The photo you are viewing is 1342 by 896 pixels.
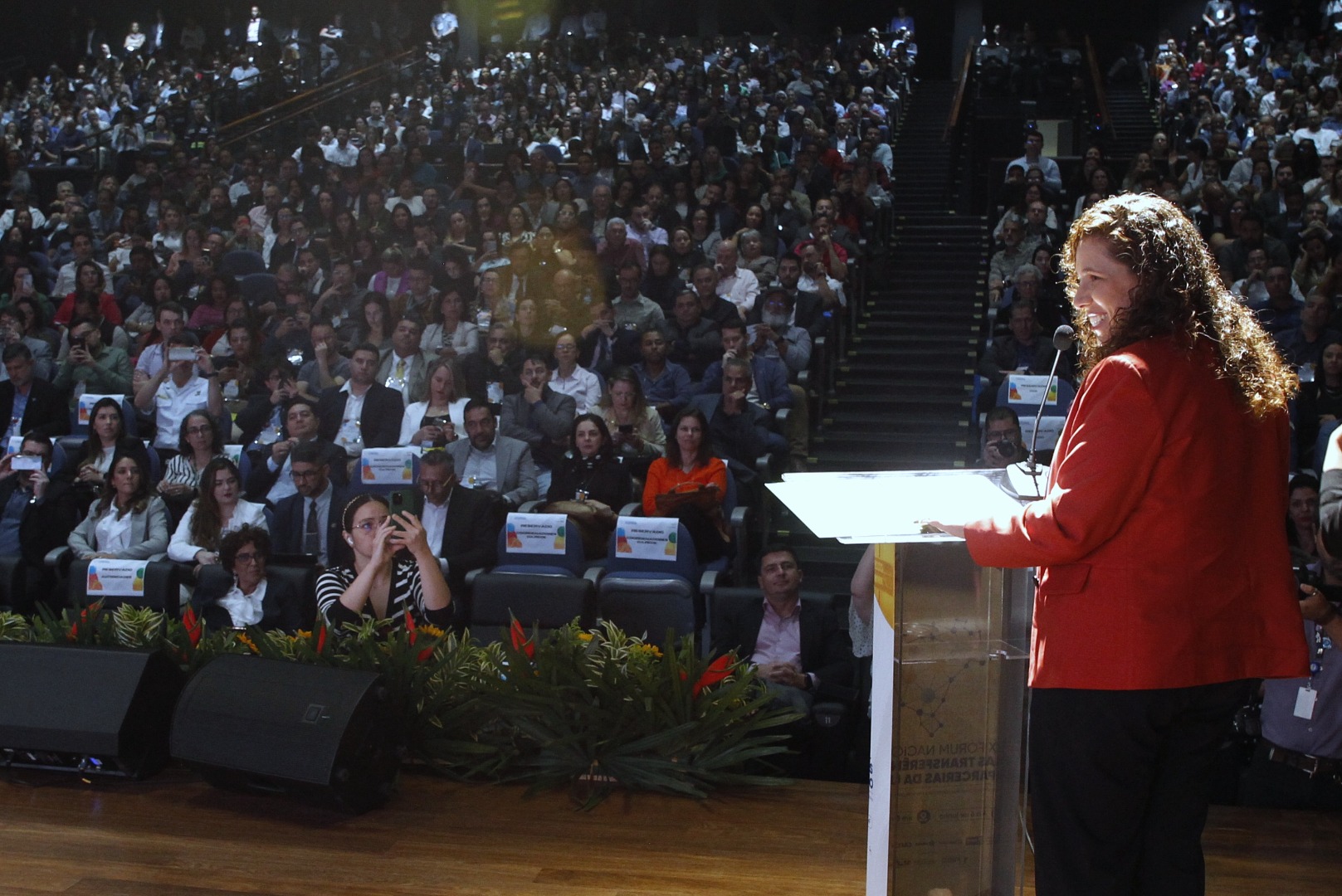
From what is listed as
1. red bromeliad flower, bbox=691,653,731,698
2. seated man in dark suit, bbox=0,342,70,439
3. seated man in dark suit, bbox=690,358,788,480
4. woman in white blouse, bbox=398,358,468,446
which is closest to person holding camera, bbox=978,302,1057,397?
seated man in dark suit, bbox=690,358,788,480

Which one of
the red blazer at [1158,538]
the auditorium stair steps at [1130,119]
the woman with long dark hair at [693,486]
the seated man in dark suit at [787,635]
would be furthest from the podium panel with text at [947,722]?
the auditorium stair steps at [1130,119]

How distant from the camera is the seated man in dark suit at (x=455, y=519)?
5262 millimetres

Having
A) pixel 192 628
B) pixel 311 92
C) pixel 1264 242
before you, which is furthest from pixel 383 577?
pixel 311 92

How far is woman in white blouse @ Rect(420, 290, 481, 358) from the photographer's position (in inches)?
295

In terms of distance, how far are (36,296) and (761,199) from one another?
5.13m

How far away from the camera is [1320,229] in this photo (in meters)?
7.48

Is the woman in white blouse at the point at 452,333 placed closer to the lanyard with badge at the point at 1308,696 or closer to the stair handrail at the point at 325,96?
the lanyard with badge at the point at 1308,696

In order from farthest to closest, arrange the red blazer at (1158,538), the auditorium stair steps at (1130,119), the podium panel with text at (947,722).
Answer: the auditorium stair steps at (1130,119), the podium panel with text at (947,722), the red blazer at (1158,538)

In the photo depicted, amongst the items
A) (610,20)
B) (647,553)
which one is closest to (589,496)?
(647,553)

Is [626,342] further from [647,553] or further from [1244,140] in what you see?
[1244,140]

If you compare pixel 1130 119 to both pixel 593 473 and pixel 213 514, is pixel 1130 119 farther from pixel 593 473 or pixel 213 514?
pixel 213 514

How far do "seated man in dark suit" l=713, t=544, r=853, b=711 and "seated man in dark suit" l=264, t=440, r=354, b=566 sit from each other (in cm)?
217

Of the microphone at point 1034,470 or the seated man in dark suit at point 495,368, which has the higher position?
the seated man in dark suit at point 495,368

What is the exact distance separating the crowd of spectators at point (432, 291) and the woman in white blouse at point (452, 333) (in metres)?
0.02
